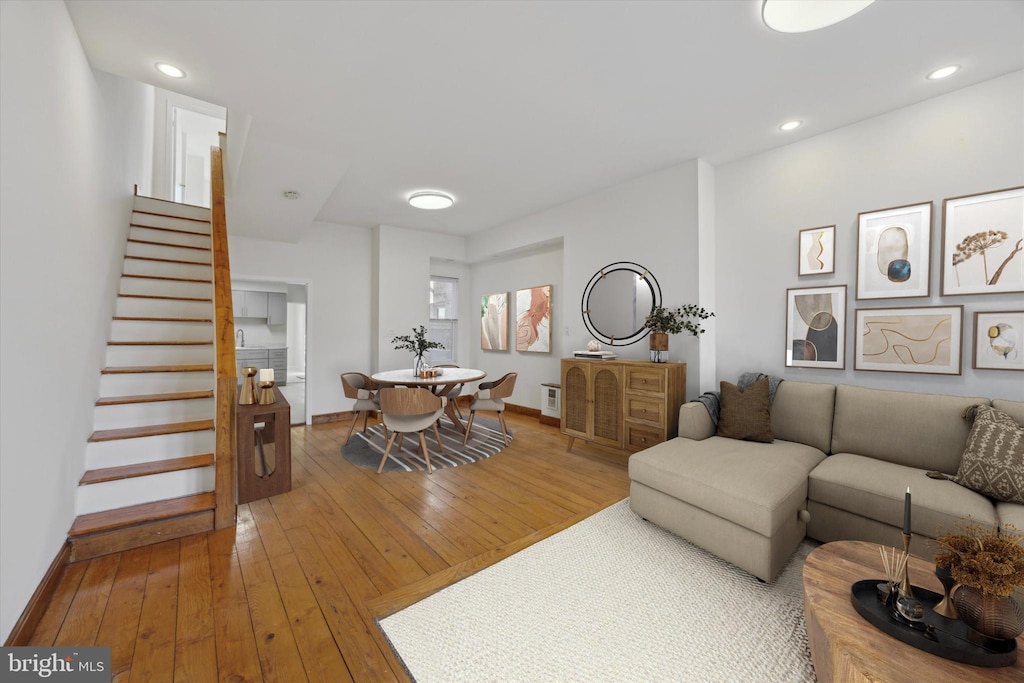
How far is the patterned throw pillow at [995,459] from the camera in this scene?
191cm

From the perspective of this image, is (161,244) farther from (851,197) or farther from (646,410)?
(851,197)

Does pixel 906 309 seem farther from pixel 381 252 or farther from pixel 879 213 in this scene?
pixel 381 252

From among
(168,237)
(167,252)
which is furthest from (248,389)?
(168,237)

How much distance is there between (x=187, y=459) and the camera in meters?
2.71

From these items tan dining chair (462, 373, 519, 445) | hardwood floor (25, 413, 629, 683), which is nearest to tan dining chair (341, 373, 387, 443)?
hardwood floor (25, 413, 629, 683)

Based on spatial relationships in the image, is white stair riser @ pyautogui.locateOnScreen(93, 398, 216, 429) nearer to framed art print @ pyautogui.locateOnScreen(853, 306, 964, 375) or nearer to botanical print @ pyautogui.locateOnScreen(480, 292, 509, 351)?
botanical print @ pyautogui.locateOnScreen(480, 292, 509, 351)

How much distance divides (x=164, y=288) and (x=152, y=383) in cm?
121

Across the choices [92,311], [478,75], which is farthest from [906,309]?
[92,311]

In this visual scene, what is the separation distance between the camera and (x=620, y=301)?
4258 millimetres

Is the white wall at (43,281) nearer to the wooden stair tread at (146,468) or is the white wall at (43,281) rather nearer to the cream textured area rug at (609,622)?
the wooden stair tread at (146,468)

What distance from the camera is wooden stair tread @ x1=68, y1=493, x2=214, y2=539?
2201 millimetres

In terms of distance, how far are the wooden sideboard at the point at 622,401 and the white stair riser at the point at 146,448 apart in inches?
124

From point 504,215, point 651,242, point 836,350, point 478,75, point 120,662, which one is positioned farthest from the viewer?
point 504,215

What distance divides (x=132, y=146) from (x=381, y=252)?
2.77m
